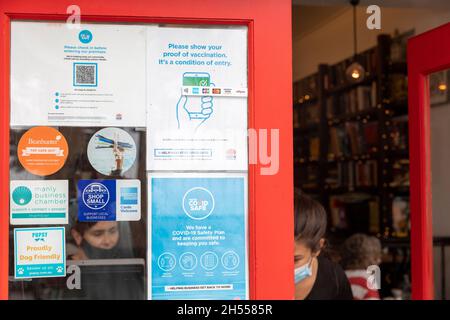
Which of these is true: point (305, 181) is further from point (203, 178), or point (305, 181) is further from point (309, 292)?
point (203, 178)

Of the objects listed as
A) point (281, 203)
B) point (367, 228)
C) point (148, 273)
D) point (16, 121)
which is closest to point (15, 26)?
point (16, 121)

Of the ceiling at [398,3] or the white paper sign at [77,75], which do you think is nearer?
the white paper sign at [77,75]

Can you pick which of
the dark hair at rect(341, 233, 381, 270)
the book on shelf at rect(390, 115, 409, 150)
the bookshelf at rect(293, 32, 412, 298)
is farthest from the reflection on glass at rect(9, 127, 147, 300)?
the book on shelf at rect(390, 115, 409, 150)

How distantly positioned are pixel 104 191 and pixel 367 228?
4.20 metres

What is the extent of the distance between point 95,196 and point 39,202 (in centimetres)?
18

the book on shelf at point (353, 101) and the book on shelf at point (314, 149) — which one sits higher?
the book on shelf at point (353, 101)

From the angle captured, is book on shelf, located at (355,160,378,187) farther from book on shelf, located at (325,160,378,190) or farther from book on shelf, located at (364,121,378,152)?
book on shelf, located at (364,121,378,152)

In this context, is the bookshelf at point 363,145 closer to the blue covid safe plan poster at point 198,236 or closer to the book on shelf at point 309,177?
the book on shelf at point 309,177

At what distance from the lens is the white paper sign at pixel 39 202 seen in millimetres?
1933

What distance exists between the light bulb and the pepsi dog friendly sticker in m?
3.79

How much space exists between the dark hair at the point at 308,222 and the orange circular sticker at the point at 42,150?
840mm

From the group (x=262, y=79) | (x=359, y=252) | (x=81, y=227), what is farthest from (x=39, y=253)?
(x=359, y=252)

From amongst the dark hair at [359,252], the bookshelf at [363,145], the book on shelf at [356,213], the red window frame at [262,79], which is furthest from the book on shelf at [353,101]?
the red window frame at [262,79]

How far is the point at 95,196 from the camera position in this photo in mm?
1960
